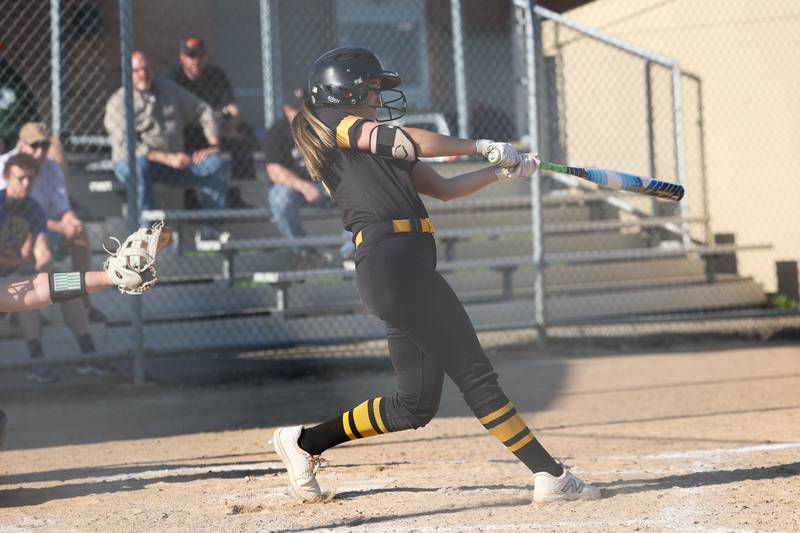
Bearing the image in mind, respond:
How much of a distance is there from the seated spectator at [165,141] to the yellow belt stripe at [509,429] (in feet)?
17.7

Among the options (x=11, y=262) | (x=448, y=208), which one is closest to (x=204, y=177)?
(x=11, y=262)

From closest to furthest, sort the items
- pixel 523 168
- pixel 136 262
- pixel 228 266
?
pixel 136 262 < pixel 523 168 < pixel 228 266

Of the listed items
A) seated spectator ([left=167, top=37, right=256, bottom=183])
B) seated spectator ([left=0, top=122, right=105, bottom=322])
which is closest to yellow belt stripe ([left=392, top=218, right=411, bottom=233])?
seated spectator ([left=0, top=122, right=105, bottom=322])

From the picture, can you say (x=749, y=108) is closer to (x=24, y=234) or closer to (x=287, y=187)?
(x=287, y=187)

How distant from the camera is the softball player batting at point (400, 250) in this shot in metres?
4.23

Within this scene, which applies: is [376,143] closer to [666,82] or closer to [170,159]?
[170,159]

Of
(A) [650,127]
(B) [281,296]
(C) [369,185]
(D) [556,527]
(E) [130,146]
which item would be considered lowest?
(D) [556,527]

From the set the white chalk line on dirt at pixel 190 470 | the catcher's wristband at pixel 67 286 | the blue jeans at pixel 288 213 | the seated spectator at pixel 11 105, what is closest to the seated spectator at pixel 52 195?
the seated spectator at pixel 11 105

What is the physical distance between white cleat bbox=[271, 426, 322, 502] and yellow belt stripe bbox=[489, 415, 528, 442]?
809 millimetres

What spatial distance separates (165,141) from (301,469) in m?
5.38

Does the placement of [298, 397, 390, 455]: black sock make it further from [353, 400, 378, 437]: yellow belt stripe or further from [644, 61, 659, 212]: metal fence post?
[644, 61, 659, 212]: metal fence post

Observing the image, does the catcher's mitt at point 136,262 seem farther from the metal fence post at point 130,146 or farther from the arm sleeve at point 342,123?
the metal fence post at point 130,146

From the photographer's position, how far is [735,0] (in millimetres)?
11375

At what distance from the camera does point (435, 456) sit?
560 centimetres
